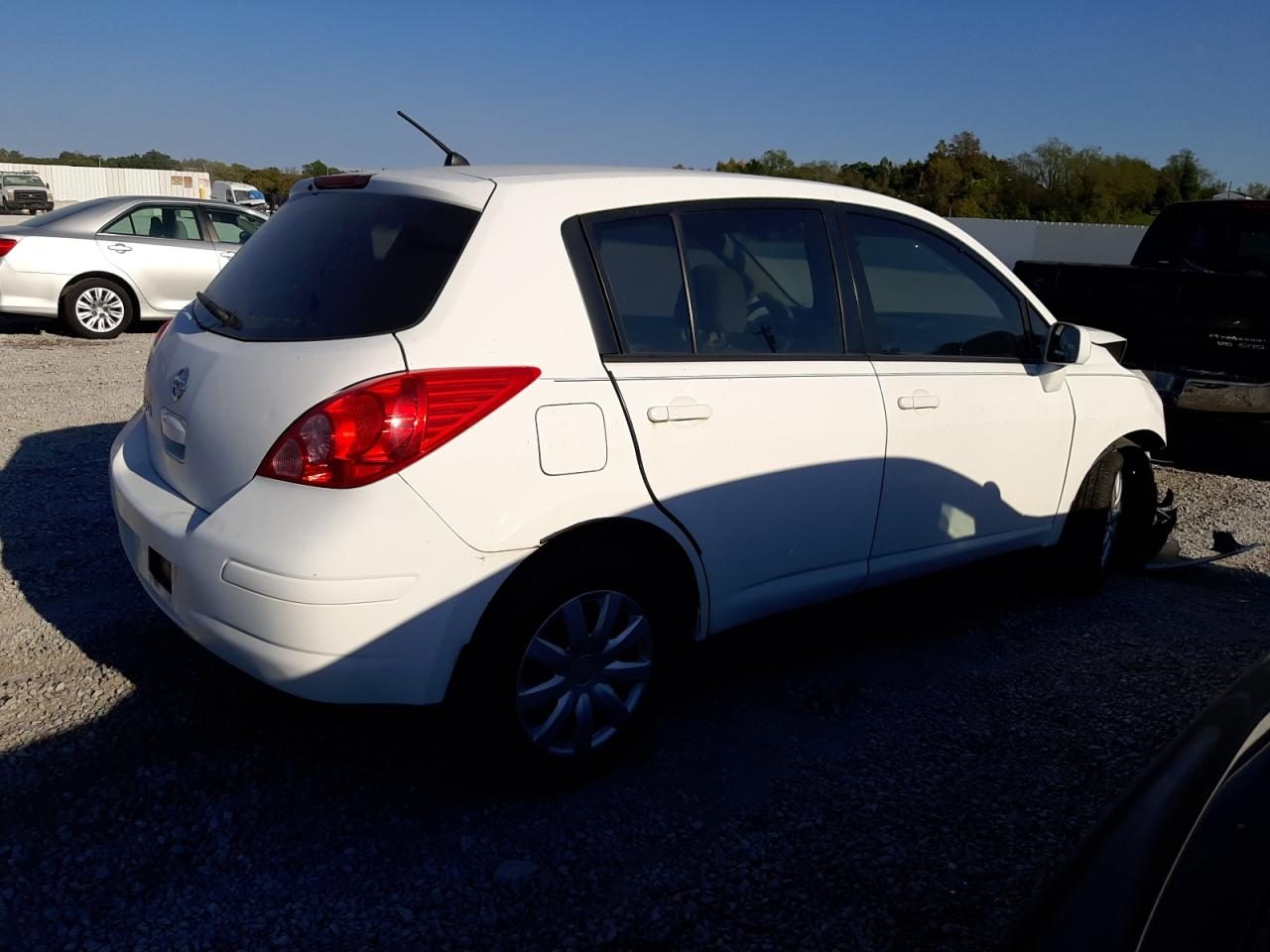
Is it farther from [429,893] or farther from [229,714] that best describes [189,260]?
[429,893]

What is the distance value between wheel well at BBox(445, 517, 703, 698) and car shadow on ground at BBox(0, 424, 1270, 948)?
1.42ft

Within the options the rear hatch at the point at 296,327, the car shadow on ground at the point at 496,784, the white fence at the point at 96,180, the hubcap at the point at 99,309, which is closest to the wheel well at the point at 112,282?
the hubcap at the point at 99,309

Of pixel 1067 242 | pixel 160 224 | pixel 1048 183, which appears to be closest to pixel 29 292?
pixel 160 224

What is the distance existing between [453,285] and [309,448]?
0.58 metres

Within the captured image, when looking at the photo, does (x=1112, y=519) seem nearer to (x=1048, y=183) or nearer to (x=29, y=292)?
(x=29, y=292)

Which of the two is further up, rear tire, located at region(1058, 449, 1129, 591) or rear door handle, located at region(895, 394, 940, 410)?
rear door handle, located at region(895, 394, 940, 410)

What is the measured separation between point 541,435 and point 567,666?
0.67 metres

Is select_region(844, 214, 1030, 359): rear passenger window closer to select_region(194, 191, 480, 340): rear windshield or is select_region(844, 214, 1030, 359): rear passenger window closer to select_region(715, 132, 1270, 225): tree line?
select_region(194, 191, 480, 340): rear windshield

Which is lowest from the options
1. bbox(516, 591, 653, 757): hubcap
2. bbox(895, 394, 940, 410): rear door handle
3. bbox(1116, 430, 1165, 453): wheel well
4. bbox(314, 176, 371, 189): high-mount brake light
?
bbox(516, 591, 653, 757): hubcap

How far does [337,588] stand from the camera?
2.65m

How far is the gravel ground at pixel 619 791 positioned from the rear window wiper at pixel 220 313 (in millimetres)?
1241

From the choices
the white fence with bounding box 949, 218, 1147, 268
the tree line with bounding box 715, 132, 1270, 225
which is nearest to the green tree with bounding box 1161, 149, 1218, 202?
the tree line with bounding box 715, 132, 1270, 225

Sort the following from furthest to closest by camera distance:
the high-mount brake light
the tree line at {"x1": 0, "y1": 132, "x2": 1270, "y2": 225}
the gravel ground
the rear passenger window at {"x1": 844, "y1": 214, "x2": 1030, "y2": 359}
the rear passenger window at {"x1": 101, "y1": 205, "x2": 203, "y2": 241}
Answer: the tree line at {"x1": 0, "y1": 132, "x2": 1270, "y2": 225} < the rear passenger window at {"x1": 101, "y1": 205, "x2": 203, "y2": 241} < the rear passenger window at {"x1": 844, "y1": 214, "x2": 1030, "y2": 359} < the high-mount brake light < the gravel ground

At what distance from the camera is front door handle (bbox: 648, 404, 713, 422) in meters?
3.10
